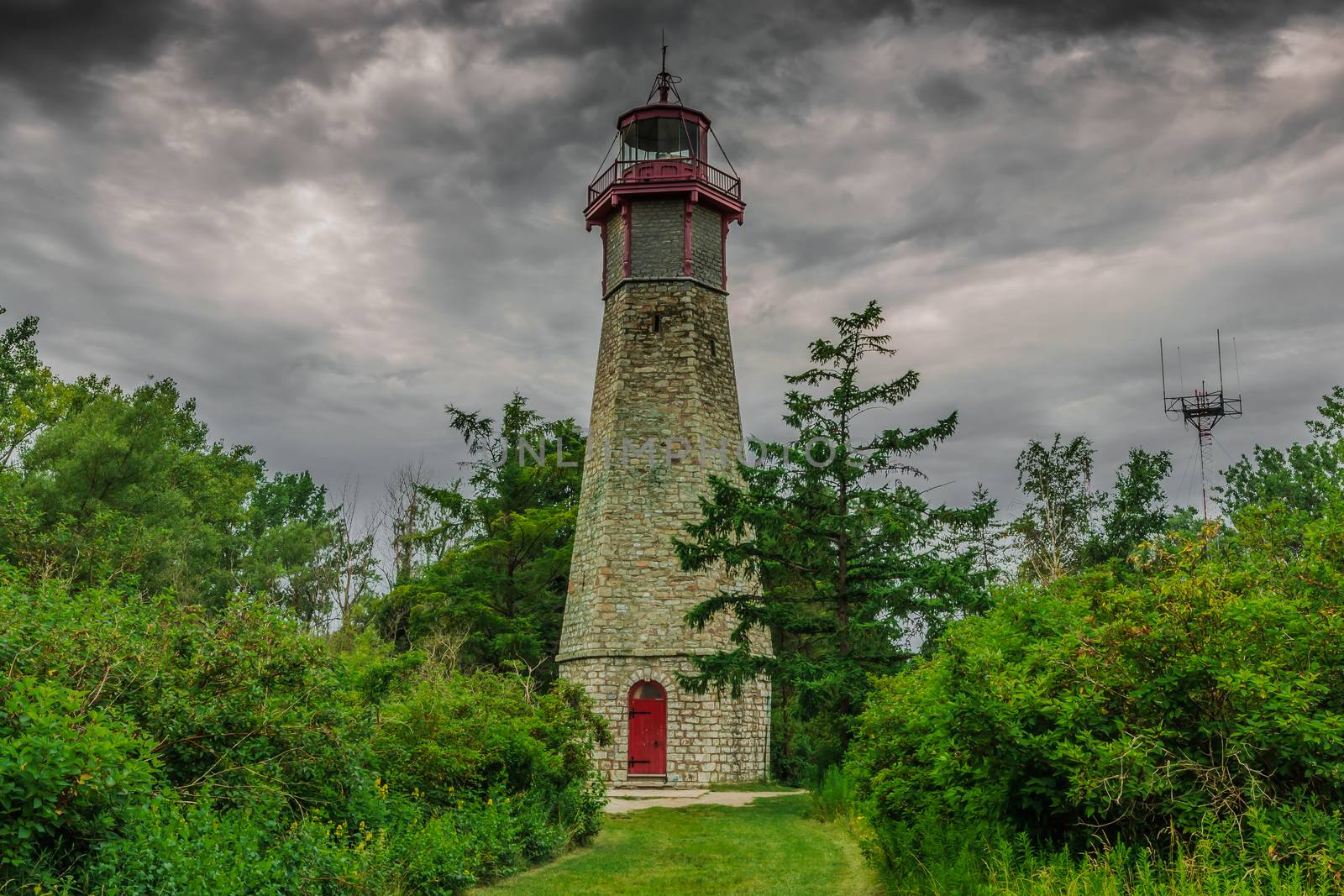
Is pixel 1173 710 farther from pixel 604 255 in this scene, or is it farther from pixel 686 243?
pixel 604 255

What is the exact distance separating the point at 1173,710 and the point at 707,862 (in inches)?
274

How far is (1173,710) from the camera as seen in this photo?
6121mm

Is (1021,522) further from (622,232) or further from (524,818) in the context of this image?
(524,818)

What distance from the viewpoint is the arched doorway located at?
22359mm

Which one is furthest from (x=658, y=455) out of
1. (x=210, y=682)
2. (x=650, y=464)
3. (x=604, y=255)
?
(x=210, y=682)

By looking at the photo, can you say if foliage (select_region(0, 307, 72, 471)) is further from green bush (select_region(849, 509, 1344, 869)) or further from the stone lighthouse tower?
green bush (select_region(849, 509, 1344, 869))

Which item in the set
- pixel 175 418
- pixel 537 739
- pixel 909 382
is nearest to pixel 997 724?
pixel 537 739

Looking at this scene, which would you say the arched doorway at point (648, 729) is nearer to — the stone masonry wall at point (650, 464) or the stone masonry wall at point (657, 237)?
the stone masonry wall at point (650, 464)

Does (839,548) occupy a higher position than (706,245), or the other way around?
(706,245)

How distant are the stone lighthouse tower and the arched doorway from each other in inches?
1.0

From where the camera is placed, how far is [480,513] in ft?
104

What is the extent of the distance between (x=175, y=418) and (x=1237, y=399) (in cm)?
3790

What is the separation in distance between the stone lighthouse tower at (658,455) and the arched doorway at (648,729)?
0.03 m

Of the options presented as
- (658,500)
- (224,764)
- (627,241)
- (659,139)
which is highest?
(659,139)
